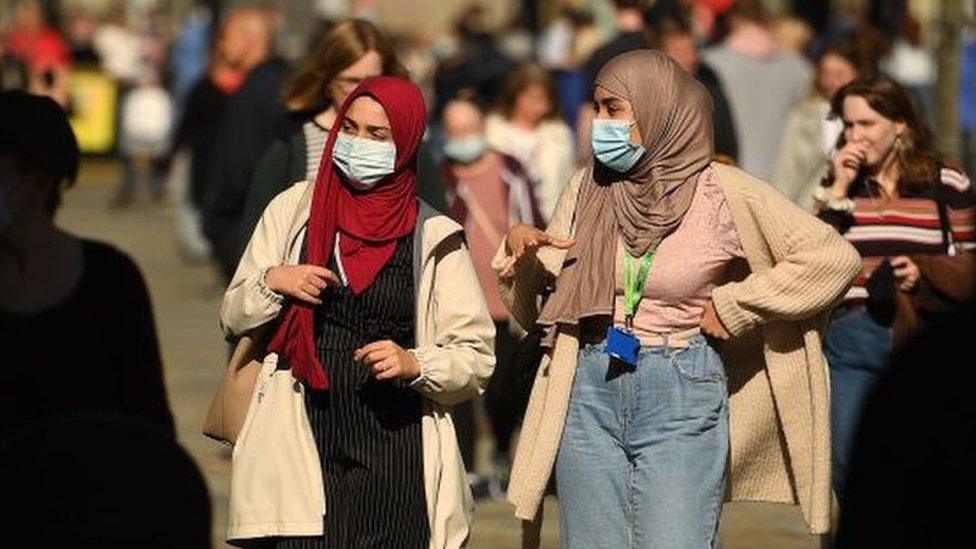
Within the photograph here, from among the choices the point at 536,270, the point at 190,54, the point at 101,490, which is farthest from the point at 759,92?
the point at 190,54

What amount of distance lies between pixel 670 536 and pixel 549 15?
38298mm

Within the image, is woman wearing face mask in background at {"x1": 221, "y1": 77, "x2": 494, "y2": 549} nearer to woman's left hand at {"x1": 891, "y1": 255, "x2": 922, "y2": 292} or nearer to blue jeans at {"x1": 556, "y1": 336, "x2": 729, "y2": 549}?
blue jeans at {"x1": 556, "y1": 336, "x2": 729, "y2": 549}

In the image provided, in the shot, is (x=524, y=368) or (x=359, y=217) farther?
(x=524, y=368)

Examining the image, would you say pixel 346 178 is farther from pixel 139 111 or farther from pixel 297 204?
pixel 139 111

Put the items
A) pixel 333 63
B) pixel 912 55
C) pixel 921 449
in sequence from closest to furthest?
pixel 921 449
pixel 333 63
pixel 912 55

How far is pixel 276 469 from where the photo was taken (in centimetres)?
653

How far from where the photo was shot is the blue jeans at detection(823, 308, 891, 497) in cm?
809

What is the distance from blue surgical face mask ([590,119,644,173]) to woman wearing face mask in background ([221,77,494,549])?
37 cm

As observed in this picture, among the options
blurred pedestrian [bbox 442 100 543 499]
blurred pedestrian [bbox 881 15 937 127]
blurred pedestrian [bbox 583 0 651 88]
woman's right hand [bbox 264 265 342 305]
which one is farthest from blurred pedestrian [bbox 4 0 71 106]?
woman's right hand [bbox 264 265 342 305]

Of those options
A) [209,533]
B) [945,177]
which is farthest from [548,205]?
[209,533]

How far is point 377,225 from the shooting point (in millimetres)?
6602

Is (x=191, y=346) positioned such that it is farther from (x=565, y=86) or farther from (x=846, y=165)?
(x=846, y=165)

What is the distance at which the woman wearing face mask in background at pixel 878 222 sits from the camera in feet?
26.5

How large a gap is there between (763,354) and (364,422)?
1020 mm
